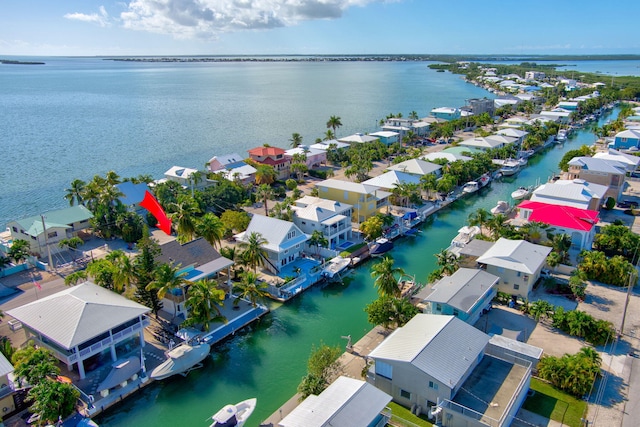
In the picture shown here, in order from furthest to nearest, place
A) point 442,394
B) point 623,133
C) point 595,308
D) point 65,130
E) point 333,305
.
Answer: point 65,130 → point 623,133 → point 333,305 → point 595,308 → point 442,394

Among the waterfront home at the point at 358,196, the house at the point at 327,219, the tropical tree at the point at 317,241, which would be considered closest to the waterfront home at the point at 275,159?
the waterfront home at the point at 358,196

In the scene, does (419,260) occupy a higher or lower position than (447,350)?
lower

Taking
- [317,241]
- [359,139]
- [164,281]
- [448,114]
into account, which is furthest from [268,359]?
[448,114]

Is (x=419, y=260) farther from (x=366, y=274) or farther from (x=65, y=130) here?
(x=65, y=130)

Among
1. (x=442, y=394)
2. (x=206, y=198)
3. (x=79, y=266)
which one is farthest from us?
(x=206, y=198)

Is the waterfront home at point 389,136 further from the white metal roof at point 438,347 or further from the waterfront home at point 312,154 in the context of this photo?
the white metal roof at point 438,347

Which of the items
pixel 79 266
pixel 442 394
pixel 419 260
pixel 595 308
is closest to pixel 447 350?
pixel 442 394
